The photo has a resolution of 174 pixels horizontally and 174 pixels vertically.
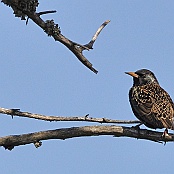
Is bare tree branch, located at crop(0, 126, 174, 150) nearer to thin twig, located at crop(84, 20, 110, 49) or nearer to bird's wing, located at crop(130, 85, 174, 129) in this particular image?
thin twig, located at crop(84, 20, 110, 49)

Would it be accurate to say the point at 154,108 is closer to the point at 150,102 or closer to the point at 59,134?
the point at 150,102

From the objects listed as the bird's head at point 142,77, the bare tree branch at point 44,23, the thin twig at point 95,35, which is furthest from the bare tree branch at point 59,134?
the bird's head at point 142,77

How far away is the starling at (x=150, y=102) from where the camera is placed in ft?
22.8

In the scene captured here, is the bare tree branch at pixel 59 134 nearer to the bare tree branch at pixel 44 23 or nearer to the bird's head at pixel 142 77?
the bare tree branch at pixel 44 23

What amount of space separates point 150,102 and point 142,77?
1.00m

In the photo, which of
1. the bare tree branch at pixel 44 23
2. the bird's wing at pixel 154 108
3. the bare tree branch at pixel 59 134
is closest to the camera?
the bare tree branch at pixel 44 23

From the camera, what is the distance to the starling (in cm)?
696

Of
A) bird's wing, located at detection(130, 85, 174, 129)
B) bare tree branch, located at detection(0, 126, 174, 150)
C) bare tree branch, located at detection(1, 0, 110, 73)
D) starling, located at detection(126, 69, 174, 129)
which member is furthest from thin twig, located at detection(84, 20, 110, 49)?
bird's wing, located at detection(130, 85, 174, 129)

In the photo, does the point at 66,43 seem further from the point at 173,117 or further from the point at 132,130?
the point at 173,117

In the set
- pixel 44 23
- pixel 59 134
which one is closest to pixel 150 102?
pixel 59 134

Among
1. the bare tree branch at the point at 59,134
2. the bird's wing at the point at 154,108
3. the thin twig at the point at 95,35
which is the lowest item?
the bare tree branch at the point at 59,134

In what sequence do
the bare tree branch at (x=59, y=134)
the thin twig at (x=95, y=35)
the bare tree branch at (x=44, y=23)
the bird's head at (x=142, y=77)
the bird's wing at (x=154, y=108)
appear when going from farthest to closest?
the bird's head at (x=142, y=77), the bird's wing at (x=154, y=108), the bare tree branch at (x=59, y=134), the thin twig at (x=95, y=35), the bare tree branch at (x=44, y=23)

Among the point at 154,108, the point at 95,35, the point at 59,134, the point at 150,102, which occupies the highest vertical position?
the point at 95,35

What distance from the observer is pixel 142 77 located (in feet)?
27.1
